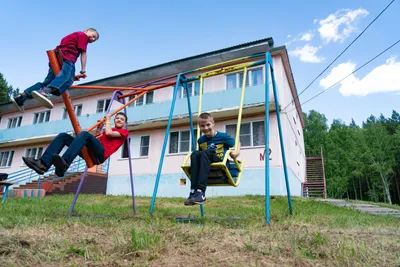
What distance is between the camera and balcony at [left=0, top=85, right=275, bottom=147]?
454 inches

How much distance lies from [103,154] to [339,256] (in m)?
3.24

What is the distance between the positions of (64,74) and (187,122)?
9994mm

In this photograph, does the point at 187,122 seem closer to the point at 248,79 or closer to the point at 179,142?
the point at 179,142

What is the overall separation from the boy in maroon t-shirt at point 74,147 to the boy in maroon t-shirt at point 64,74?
1.81 feet

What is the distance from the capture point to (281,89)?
12.5 metres

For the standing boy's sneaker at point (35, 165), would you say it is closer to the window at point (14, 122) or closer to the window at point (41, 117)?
the window at point (41, 117)

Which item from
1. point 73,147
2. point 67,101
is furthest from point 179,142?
point 73,147

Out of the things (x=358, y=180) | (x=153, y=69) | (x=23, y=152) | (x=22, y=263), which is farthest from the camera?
(x=358, y=180)

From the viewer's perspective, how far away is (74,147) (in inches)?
141

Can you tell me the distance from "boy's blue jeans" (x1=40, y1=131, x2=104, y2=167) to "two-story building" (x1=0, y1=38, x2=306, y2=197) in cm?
763

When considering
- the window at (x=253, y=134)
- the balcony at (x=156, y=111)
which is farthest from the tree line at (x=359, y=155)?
the balcony at (x=156, y=111)

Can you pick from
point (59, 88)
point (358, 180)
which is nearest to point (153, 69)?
point (59, 88)

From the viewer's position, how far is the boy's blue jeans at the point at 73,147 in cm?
352

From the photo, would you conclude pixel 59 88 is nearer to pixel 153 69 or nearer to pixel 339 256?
pixel 339 256
